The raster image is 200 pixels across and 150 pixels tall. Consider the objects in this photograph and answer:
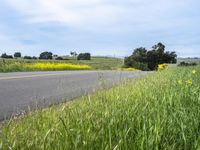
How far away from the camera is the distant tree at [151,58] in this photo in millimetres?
51938

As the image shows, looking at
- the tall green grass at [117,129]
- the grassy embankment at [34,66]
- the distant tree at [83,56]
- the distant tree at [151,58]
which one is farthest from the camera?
the distant tree at [83,56]

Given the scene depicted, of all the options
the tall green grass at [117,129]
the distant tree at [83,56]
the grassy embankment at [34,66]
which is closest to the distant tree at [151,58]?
the grassy embankment at [34,66]

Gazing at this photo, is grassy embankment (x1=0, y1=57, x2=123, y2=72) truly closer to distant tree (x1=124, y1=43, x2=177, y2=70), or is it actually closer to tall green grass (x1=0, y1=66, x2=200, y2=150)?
distant tree (x1=124, y1=43, x2=177, y2=70)

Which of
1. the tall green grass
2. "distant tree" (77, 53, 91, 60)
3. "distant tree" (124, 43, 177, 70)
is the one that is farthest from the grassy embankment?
"distant tree" (77, 53, 91, 60)

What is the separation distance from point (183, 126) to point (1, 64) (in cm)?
2670

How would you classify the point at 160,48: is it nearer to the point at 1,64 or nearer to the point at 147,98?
the point at 1,64

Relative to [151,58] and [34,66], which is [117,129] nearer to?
[34,66]

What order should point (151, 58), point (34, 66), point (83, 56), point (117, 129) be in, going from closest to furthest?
point (117, 129)
point (34, 66)
point (151, 58)
point (83, 56)

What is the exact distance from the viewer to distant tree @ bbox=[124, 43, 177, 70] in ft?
170

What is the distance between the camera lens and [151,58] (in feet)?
176

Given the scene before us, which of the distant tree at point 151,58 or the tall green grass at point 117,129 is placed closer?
the tall green grass at point 117,129

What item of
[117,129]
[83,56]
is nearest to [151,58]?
[83,56]

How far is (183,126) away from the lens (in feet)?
15.7

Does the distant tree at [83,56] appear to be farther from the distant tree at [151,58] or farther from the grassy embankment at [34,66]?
the grassy embankment at [34,66]
